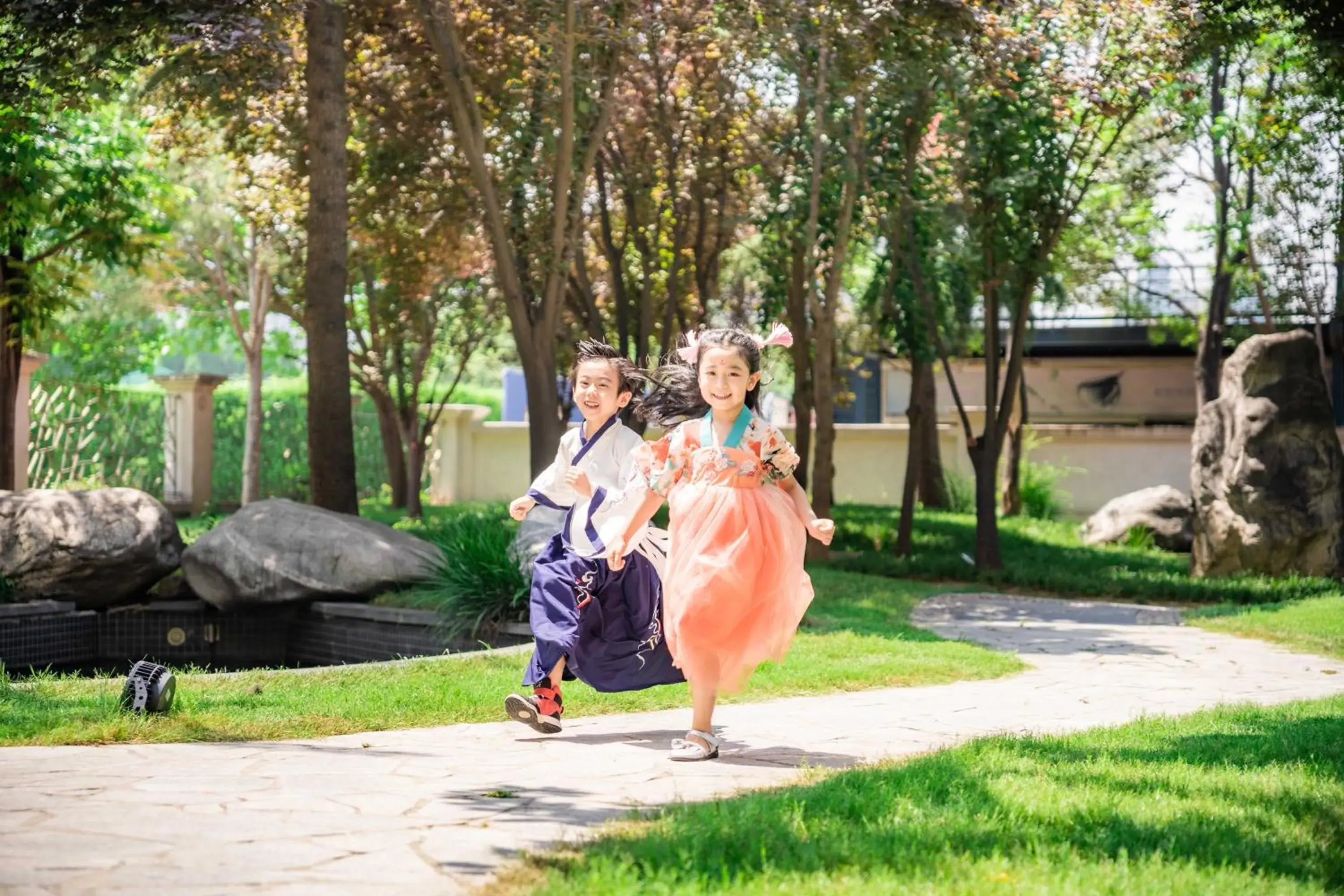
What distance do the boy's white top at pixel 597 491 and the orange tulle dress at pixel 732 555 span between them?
586 millimetres

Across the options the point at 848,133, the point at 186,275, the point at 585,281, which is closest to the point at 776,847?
the point at 848,133

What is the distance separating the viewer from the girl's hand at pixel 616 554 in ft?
20.5

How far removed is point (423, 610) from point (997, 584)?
736cm

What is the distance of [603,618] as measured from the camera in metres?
6.75

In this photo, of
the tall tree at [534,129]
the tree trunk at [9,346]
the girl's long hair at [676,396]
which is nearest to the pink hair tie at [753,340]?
the girl's long hair at [676,396]

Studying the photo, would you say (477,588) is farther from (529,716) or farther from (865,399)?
(865,399)

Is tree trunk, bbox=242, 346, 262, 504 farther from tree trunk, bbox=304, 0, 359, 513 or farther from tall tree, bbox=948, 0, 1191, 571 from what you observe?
tall tree, bbox=948, 0, 1191, 571

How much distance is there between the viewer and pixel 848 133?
48.8ft

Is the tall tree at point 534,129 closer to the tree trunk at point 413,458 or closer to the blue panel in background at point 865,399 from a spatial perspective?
the tree trunk at point 413,458

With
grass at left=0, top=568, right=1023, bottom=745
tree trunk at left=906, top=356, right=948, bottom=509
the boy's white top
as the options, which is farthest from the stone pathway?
tree trunk at left=906, top=356, right=948, bottom=509

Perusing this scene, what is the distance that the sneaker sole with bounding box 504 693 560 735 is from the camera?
6238 mm

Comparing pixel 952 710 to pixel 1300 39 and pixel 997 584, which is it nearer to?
pixel 1300 39

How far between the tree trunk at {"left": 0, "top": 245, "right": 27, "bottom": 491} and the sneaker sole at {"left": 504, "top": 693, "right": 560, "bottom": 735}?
977 cm

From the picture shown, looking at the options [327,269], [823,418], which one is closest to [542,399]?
[327,269]
